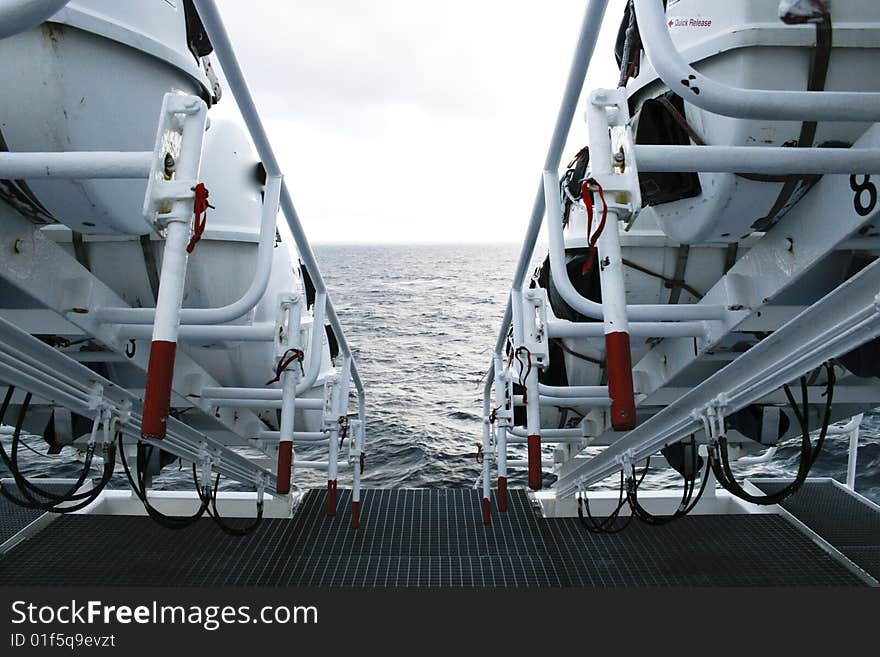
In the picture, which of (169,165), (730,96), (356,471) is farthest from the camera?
(356,471)

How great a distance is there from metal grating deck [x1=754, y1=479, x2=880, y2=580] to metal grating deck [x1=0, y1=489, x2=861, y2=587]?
0.62ft

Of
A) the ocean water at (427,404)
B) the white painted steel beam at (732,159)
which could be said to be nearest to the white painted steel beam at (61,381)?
the white painted steel beam at (732,159)

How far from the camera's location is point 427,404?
14.7 metres

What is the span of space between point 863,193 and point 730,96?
42.7 inches

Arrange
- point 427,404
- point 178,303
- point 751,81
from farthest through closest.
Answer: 1. point 427,404
2. point 751,81
3. point 178,303

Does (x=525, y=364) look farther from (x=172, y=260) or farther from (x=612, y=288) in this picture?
(x=172, y=260)

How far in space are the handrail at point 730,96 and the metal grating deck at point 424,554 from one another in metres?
3.60

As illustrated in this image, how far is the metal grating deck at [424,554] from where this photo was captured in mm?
4562

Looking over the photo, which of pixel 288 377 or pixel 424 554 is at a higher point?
pixel 288 377

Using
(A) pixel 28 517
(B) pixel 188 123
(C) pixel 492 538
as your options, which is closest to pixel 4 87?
(B) pixel 188 123

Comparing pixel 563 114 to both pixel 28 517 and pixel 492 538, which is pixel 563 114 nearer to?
pixel 492 538

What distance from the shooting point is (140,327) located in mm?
3639

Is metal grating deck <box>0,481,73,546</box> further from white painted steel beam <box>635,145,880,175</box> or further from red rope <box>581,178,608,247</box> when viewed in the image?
white painted steel beam <box>635,145,880,175</box>

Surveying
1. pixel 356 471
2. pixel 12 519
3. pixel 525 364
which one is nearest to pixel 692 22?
pixel 525 364
